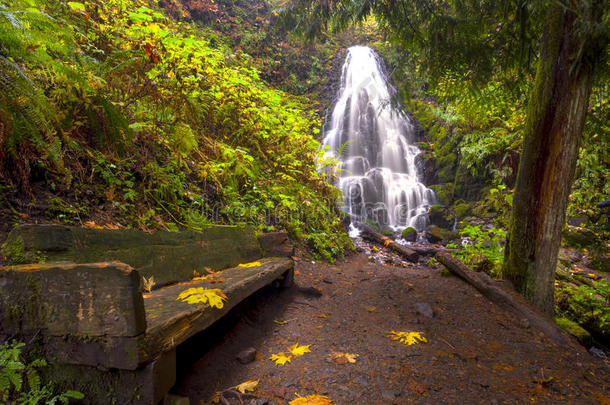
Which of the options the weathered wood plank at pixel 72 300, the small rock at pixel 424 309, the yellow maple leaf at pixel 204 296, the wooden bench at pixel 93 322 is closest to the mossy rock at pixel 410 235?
the small rock at pixel 424 309

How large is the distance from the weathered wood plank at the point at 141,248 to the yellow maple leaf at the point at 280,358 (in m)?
0.95

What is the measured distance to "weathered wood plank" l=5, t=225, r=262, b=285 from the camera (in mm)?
1538

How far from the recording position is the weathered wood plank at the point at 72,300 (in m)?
1.17

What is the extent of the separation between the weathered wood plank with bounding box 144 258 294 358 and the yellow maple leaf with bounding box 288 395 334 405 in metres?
0.68

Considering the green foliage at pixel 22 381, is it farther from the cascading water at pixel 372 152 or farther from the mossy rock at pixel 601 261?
the cascading water at pixel 372 152

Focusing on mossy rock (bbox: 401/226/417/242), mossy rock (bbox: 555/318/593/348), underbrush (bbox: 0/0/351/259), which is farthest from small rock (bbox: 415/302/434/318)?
mossy rock (bbox: 401/226/417/242)

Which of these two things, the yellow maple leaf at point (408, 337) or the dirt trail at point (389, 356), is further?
the yellow maple leaf at point (408, 337)

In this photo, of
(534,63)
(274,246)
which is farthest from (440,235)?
(274,246)

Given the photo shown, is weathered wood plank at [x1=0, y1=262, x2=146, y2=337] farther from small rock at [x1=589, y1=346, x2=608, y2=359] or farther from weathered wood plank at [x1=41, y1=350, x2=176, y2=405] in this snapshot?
small rock at [x1=589, y1=346, x2=608, y2=359]

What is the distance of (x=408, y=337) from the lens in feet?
8.88

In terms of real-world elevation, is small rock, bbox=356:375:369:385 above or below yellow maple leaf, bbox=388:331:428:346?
above

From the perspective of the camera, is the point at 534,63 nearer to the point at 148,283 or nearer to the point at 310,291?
the point at 310,291

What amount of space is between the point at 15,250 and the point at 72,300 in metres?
0.59

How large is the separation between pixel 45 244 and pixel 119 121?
201cm
